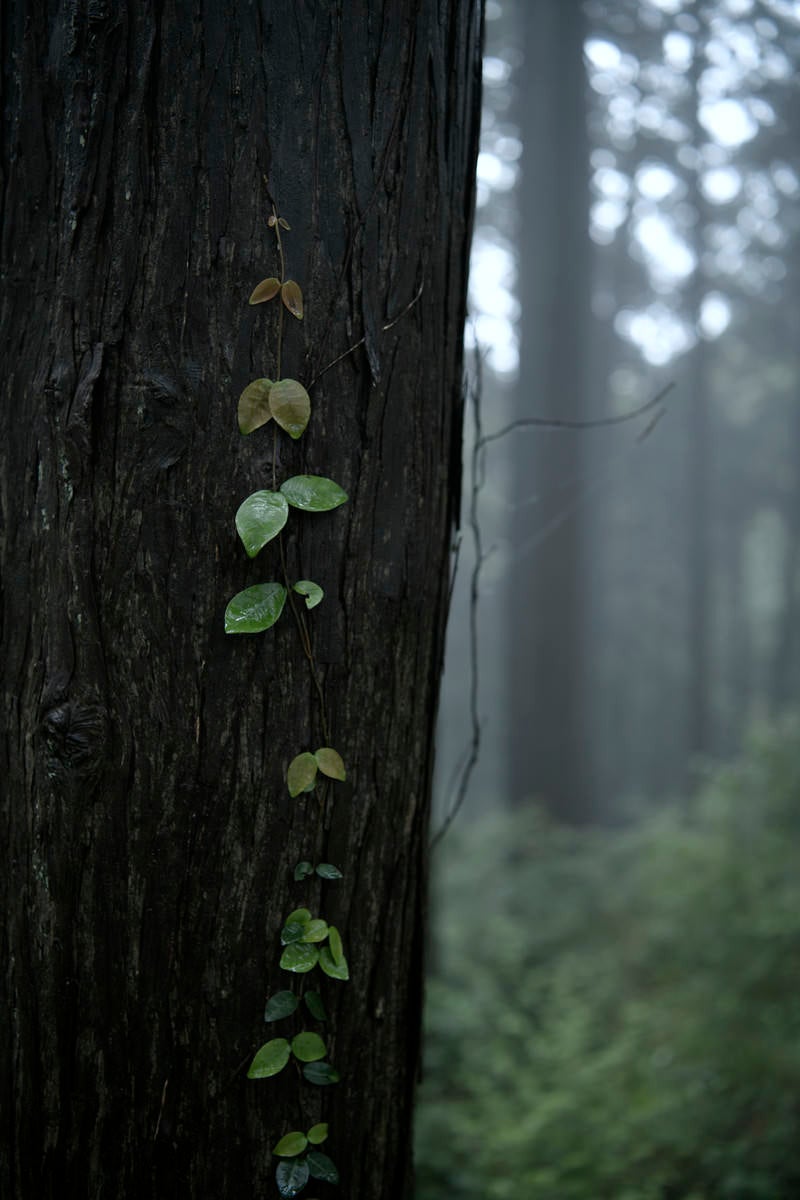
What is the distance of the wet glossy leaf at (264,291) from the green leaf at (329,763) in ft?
2.10

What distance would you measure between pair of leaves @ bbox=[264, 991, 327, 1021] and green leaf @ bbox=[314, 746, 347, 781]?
317 mm

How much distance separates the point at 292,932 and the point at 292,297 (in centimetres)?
90

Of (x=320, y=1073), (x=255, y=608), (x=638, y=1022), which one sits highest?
(x=255, y=608)

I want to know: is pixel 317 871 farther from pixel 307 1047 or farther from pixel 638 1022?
pixel 638 1022

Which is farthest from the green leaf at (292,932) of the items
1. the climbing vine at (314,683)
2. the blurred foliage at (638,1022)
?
the blurred foliage at (638,1022)

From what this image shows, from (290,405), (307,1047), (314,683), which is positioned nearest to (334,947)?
(307,1047)

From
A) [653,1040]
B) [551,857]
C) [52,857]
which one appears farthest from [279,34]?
[551,857]

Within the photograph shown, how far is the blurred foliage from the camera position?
341 centimetres

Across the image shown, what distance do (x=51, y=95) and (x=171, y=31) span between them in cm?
20

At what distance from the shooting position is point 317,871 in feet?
3.97

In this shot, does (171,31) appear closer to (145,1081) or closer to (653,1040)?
(145,1081)

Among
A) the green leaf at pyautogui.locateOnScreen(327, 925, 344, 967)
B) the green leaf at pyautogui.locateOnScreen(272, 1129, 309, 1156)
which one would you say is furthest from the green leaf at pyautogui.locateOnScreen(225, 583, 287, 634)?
the green leaf at pyautogui.locateOnScreen(272, 1129, 309, 1156)

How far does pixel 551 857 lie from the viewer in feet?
27.8

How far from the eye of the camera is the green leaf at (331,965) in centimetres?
121
